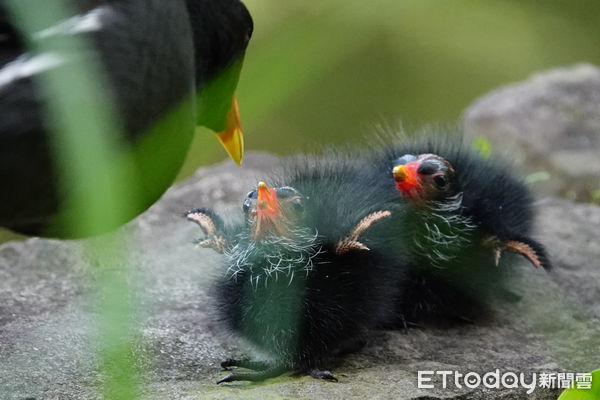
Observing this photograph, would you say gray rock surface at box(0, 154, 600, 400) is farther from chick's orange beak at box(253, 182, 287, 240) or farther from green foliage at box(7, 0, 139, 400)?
green foliage at box(7, 0, 139, 400)

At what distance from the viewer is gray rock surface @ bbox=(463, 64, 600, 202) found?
2094mm

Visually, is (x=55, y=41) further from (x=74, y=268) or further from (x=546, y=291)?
(x=546, y=291)

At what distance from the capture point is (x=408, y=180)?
1.22 metres

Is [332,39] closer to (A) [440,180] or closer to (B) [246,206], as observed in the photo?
(B) [246,206]

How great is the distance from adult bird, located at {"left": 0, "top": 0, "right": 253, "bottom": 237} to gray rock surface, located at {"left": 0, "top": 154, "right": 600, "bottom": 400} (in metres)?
0.26

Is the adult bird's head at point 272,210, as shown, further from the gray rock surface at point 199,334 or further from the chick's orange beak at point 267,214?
the gray rock surface at point 199,334

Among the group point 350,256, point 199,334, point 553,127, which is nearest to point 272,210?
point 350,256

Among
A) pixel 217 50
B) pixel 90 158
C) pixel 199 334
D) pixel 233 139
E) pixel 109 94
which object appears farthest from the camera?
pixel 199 334

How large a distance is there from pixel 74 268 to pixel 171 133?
2.39 ft

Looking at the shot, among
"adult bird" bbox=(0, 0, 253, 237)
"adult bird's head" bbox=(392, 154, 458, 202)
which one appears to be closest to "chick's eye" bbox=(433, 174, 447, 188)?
"adult bird's head" bbox=(392, 154, 458, 202)

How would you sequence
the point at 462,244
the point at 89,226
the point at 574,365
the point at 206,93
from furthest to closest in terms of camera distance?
the point at 462,244 < the point at 574,365 < the point at 206,93 < the point at 89,226

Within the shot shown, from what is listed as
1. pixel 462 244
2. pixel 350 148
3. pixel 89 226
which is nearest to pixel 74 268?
pixel 350 148

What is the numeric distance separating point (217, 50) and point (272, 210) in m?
0.21

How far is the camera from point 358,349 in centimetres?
113
